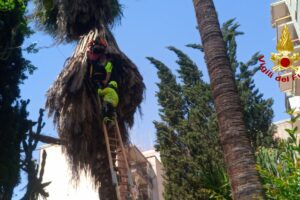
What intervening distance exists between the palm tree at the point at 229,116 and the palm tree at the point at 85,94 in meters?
4.07

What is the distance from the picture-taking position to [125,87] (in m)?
10.4

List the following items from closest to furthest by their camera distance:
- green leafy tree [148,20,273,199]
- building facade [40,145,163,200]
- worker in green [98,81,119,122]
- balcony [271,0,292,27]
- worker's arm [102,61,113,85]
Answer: worker in green [98,81,119,122] → worker's arm [102,61,113,85] → green leafy tree [148,20,273,199] → building facade [40,145,163,200] → balcony [271,0,292,27]

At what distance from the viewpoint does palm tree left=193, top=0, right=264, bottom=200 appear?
4949mm

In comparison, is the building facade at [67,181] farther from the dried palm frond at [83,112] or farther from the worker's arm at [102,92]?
the worker's arm at [102,92]

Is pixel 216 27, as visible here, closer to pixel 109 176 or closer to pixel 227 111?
pixel 227 111

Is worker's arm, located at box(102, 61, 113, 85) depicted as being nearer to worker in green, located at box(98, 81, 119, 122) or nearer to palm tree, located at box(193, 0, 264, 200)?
worker in green, located at box(98, 81, 119, 122)

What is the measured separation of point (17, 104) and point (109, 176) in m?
2.31

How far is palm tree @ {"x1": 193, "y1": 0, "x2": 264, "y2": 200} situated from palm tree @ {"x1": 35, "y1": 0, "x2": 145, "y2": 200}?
4.07 metres

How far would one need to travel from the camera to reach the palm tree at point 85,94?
9547 millimetres

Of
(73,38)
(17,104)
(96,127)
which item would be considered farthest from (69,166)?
(73,38)

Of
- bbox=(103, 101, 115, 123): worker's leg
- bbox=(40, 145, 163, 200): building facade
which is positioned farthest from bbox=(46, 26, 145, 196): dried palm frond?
bbox=(40, 145, 163, 200): building facade

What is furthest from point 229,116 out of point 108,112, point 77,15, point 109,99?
point 77,15

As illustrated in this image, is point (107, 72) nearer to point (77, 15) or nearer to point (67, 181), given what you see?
A: point (77, 15)

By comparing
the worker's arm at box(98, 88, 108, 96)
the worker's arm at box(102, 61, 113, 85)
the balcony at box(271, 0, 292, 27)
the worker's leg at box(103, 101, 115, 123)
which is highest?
the balcony at box(271, 0, 292, 27)
